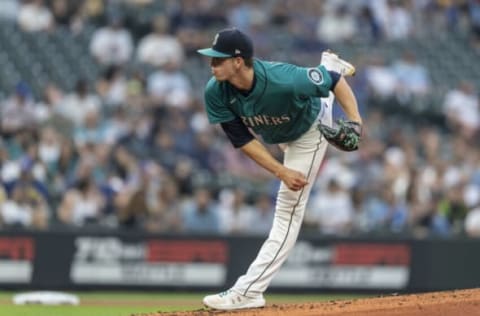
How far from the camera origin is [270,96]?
339 inches

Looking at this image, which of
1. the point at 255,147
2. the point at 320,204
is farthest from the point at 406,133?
the point at 255,147

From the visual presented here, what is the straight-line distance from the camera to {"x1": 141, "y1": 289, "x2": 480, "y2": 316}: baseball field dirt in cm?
870

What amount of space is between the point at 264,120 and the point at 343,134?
553 millimetres

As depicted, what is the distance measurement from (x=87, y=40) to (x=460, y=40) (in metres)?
7.70

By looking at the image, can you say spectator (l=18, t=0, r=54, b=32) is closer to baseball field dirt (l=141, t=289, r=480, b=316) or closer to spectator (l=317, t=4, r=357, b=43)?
spectator (l=317, t=4, r=357, b=43)

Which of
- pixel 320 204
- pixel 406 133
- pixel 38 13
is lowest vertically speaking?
pixel 320 204

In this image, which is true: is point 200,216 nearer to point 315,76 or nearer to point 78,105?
point 78,105

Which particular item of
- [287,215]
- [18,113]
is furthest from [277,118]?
[18,113]

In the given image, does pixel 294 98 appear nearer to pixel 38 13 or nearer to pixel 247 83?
pixel 247 83

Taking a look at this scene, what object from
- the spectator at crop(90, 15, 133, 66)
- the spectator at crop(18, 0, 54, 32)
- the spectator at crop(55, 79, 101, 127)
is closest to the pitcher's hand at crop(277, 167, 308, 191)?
the spectator at crop(55, 79, 101, 127)

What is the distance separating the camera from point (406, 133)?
62.8ft

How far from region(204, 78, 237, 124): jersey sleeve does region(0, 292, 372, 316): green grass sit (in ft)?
10.3

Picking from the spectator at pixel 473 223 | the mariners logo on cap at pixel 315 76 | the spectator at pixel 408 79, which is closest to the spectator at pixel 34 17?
the spectator at pixel 408 79

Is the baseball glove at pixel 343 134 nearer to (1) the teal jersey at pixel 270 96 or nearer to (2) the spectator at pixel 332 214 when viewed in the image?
(1) the teal jersey at pixel 270 96
